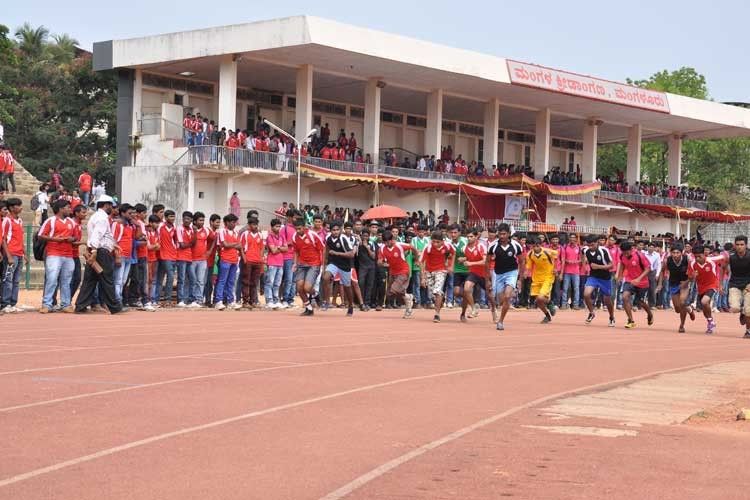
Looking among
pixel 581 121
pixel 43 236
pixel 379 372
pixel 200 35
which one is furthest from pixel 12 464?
pixel 581 121

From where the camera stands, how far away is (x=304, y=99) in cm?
4628

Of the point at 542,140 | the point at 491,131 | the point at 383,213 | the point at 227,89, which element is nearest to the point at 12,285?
the point at 383,213

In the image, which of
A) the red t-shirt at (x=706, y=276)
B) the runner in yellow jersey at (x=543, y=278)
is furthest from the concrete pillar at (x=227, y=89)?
the red t-shirt at (x=706, y=276)

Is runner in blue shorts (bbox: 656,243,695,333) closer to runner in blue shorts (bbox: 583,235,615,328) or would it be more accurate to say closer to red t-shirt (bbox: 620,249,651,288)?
red t-shirt (bbox: 620,249,651,288)

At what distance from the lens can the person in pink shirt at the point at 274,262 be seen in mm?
23219

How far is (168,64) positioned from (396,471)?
39.8 meters

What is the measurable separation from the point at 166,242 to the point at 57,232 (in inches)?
124

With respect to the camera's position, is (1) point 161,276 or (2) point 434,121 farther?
(2) point 434,121

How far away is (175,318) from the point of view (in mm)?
19328

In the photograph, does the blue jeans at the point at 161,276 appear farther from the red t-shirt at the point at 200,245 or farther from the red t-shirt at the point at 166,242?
the red t-shirt at the point at 200,245

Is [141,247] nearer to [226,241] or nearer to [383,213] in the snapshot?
[226,241]

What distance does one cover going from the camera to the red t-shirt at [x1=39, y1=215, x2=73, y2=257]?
18.8 metres

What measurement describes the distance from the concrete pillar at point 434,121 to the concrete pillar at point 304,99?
7693 millimetres

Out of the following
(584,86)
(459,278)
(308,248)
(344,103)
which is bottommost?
(459,278)
